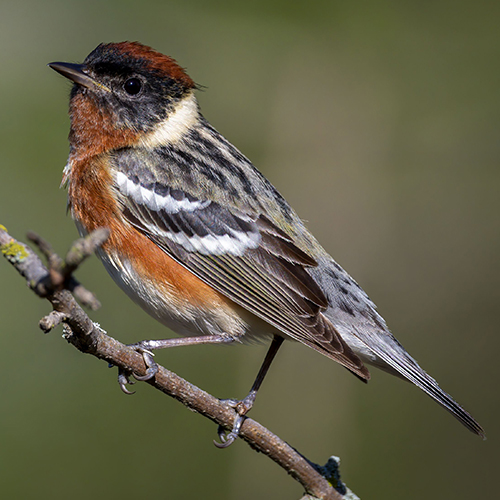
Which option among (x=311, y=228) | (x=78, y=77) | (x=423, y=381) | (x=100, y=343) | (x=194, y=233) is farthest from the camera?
(x=311, y=228)

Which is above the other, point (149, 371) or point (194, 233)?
point (194, 233)

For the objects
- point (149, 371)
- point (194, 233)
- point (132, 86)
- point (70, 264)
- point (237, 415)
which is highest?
point (132, 86)

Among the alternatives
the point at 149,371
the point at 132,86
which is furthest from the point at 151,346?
the point at 132,86

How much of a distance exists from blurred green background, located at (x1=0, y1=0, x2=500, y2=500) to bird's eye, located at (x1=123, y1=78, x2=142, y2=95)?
72 cm

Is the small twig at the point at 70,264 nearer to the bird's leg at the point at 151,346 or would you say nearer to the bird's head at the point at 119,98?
the bird's leg at the point at 151,346

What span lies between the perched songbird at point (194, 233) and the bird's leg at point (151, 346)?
0.5 inches

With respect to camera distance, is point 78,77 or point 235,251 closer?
point 235,251

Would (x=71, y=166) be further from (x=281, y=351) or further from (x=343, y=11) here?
(x=343, y=11)

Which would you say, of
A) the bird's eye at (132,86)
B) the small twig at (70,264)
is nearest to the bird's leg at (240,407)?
the small twig at (70,264)

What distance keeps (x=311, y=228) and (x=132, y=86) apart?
2904 millimetres

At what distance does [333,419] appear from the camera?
6.07 m

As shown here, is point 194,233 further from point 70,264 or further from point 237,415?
point 70,264

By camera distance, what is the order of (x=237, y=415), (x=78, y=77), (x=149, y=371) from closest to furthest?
(x=149, y=371), (x=237, y=415), (x=78, y=77)

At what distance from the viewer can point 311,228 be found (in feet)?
22.0
